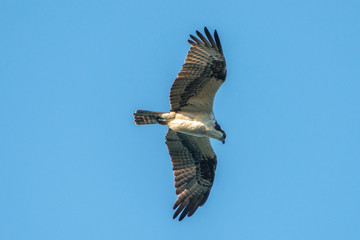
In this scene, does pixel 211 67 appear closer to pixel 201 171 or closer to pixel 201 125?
pixel 201 125

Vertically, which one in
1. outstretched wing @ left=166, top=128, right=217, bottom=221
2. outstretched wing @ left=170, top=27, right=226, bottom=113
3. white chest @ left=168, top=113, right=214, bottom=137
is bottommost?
outstretched wing @ left=166, top=128, right=217, bottom=221

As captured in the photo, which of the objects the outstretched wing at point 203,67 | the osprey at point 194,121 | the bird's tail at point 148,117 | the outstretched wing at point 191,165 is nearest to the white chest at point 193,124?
the osprey at point 194,121

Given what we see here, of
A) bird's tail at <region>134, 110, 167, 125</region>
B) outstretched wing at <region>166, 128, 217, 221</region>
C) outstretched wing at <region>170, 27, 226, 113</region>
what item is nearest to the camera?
outstretched wing at <region>170, 27, 226, 113</region>

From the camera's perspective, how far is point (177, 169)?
1700 cm

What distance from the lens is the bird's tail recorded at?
15945 millimetres

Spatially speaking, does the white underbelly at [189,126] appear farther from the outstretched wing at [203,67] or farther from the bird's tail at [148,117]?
the outstretched wing at [203,67]

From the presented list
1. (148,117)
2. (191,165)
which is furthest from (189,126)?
(191,165)

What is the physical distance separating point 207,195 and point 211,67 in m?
3.65

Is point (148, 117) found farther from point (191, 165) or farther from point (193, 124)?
point (191, 165)

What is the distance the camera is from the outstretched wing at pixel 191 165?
1677cm

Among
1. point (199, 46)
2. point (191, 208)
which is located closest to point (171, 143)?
point (191, 208)

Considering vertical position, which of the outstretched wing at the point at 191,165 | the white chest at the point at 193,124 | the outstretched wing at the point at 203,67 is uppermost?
the outstretched wing at the point at 203,67

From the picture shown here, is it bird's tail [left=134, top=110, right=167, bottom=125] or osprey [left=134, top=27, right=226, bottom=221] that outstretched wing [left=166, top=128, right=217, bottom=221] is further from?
bird's tail [left=134, top=110, right=167, bottom=125]

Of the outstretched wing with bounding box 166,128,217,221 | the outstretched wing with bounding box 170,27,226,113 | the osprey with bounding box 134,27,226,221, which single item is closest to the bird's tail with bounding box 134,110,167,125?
the osprey with bounding box 134,27,226,221
